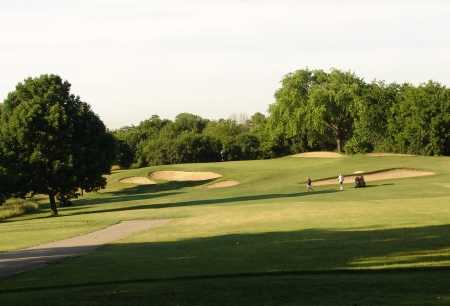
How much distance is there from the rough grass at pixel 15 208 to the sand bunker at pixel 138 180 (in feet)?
63.8

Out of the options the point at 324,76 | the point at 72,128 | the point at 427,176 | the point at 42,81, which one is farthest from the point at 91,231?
the point at 324,76

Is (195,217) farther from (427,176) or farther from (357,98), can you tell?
(357,98)

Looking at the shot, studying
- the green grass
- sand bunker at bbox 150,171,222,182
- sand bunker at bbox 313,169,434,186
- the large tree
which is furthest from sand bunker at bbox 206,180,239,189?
the green grass

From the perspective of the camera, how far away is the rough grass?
54.8 meters

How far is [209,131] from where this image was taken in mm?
151625

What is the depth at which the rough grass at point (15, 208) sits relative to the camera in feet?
180

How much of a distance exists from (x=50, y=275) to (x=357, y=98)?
86496 millimetres

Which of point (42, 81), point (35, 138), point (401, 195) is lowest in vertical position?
point (401, 195)

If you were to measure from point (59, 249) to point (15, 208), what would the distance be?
121 ft

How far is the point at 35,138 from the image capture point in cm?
4872

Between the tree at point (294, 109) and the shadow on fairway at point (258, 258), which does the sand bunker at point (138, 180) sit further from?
the shadow on fairway at point (258, 258)

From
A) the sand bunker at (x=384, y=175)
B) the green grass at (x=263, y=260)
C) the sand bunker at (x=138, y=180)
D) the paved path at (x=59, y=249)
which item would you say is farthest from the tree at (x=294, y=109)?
the paved path at (x=59, y=249)

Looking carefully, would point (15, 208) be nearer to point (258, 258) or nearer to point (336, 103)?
point (258, 258)

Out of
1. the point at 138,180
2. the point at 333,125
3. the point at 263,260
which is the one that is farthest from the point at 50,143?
the point at 333,125
